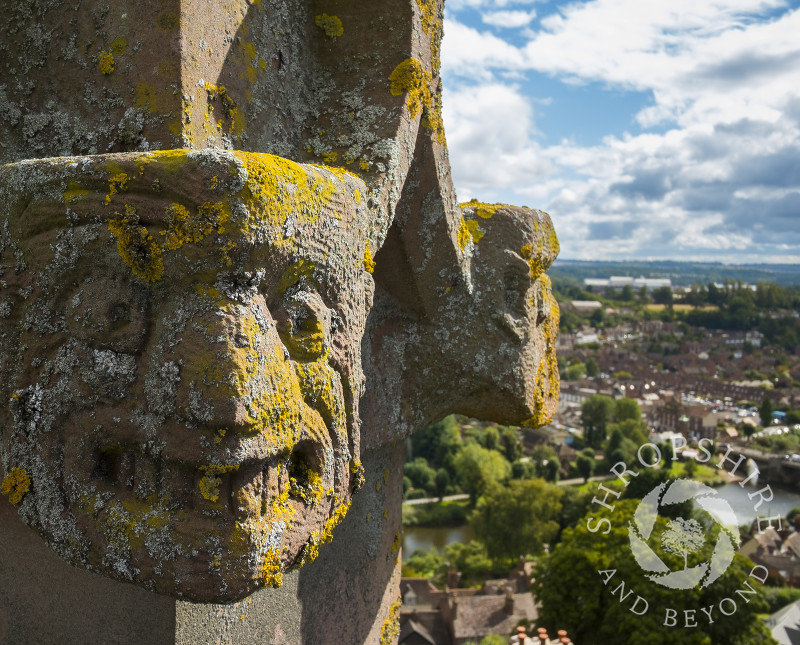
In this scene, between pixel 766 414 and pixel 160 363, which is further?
pixel 766 414

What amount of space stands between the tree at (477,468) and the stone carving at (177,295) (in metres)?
45.7

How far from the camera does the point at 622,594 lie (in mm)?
16562

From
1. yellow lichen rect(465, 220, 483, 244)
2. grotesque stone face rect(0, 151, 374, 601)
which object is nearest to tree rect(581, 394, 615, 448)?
yellow lichen rect(465, 220, 483, 244)

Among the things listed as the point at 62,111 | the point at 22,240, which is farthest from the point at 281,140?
the point at 22,240

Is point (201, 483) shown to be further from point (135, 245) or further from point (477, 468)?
point (477, 468)

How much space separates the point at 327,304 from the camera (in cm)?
239

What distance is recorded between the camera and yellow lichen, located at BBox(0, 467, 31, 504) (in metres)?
2.12

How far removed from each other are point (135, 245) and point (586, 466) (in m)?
55.2

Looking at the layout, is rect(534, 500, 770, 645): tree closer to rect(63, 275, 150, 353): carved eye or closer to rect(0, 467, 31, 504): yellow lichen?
rect(0, 467, 31, 504): yellow lichen

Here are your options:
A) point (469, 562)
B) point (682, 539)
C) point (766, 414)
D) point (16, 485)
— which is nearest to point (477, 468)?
point (469, 562)

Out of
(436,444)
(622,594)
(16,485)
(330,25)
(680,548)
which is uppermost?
(330,25)

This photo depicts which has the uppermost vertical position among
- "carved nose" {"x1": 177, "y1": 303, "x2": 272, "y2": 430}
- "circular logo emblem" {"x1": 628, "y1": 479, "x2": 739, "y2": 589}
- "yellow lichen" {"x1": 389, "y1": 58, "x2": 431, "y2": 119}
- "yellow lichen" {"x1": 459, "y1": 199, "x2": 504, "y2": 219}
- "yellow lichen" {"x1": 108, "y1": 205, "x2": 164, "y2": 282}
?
"yellow lichen" {"x1": 389, "y1": 58, "x2": 431, "y2": 119}

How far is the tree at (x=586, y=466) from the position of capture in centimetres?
5402

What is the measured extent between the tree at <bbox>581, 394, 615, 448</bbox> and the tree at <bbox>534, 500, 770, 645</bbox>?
46082mm
